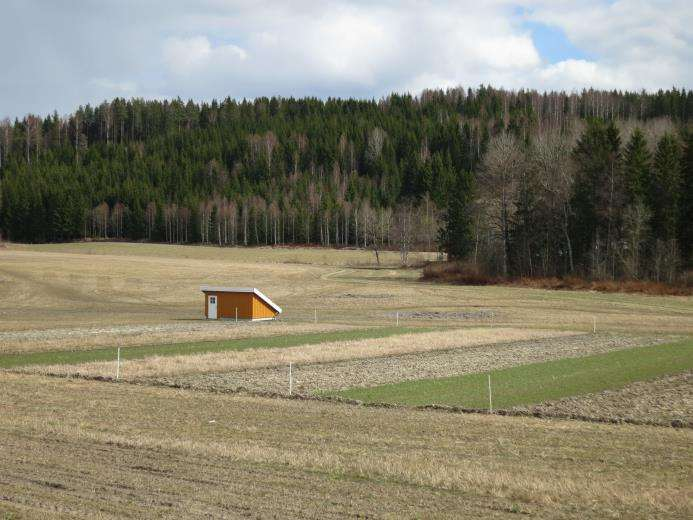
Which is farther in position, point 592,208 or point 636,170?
point 592,208

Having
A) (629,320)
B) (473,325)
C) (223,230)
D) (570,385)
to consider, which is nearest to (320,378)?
(570,385)

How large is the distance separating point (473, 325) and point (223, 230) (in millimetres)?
120909

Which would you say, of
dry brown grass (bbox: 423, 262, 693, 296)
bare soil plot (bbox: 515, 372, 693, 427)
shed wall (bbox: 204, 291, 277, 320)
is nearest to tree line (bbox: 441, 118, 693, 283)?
dry brown grass (bbox: 423, 262, 693, 296)

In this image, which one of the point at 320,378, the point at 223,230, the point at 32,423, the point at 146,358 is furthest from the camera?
the point at 223,230

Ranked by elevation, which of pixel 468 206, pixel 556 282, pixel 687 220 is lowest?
pixel 556 282

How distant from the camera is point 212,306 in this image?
58938 mm

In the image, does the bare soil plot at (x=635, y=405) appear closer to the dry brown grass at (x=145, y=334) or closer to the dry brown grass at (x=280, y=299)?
the dry brown grass at (x=280, y=299)

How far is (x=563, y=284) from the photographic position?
80062 millimetres

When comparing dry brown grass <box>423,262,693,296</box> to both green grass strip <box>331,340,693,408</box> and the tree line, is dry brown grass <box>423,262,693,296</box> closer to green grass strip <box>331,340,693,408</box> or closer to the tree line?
the tree line

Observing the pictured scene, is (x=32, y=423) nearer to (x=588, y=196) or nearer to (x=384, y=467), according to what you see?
(x=384, y=467)

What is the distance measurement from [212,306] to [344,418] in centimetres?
A: 3894

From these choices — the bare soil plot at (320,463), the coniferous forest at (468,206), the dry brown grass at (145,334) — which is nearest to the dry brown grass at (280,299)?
the dry brown grass at (145,334)

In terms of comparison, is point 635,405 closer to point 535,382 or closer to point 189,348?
point 535,382

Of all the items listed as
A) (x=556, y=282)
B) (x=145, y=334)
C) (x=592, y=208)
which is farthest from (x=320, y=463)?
(x=592, y=208)
